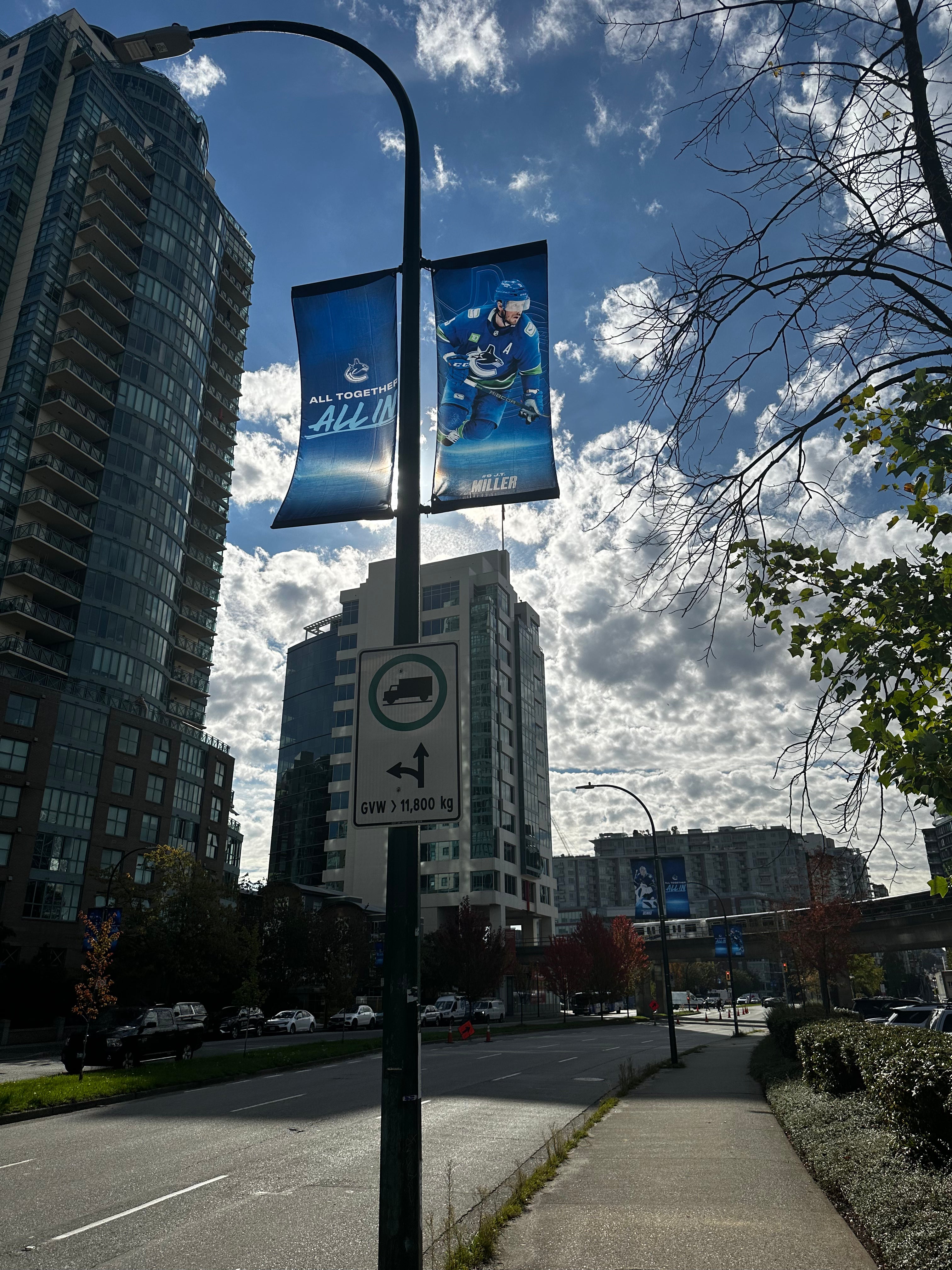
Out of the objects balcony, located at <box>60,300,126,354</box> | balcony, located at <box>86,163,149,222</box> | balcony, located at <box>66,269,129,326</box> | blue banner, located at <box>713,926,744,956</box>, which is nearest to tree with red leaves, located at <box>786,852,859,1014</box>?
blue banner, located at <box>713,926,744,956</box>

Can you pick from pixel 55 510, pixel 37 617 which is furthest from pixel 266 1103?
pixel 55 510

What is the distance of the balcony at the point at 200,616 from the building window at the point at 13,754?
23616 millimetres

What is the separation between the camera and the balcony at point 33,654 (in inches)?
2301

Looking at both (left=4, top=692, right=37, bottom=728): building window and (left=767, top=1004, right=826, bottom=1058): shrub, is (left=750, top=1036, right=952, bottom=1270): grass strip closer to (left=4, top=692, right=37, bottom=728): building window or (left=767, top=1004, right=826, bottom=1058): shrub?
(left=767, top=1004, right=826, bottom=1058): shrub

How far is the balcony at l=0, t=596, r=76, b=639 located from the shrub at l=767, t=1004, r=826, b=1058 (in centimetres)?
5320

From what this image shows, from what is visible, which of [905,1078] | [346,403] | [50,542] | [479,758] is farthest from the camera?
[479,758]

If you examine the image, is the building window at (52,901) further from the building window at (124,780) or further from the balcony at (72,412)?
the balcony at (72,412)

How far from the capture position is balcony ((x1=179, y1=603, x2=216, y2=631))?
7794 cm

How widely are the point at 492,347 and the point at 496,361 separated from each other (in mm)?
114

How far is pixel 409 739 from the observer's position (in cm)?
475

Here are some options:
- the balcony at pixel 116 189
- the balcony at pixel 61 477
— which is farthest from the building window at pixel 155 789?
the balcony at pixel 116 189

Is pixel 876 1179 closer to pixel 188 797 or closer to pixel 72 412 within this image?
pixel 188 797

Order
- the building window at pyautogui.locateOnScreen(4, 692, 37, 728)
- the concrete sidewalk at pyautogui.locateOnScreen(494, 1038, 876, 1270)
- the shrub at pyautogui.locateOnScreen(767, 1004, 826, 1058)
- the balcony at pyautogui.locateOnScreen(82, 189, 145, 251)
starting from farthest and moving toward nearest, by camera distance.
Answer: the balcony at pyautogui.locateOnScreen(82, 189, 145, 251)
the building window at pyautogui.locateOnScreen(4, 692, 37, 728)
the shrub at pyautogui.locateOnScreen(767, 1004, 826, 1058)
the concrete sidewalk at pyautogui.locateOnScreen(494, 1038, 876, 1270)

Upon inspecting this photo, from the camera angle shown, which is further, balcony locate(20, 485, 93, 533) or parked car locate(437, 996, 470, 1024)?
balcony locate(20, 485, 93, 533)
